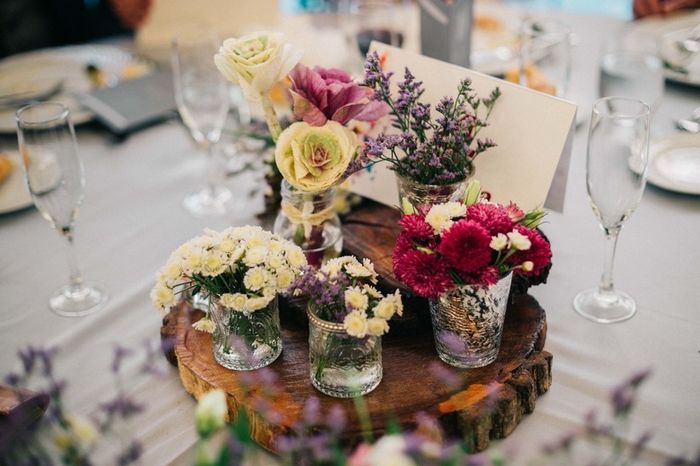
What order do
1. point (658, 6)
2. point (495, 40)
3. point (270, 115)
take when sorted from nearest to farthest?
point (270, 115), point (495, 40), point (658, 6)

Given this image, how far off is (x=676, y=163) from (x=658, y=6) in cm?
79

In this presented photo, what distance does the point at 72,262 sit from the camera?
1.31 m

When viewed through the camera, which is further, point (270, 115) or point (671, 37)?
point (671, 37)

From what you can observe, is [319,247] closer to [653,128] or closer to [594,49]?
[653,128]

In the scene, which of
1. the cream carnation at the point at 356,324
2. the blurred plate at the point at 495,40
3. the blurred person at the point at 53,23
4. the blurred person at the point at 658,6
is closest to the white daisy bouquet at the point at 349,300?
the cream carnation at the point at 356,324

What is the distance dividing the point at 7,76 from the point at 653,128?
5.17ft

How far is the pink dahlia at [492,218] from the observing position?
3.12ft

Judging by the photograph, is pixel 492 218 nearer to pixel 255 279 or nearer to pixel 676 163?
pixel 255 279

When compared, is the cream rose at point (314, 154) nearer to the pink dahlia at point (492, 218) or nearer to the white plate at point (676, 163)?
the pink dahlia at point (492, 218)

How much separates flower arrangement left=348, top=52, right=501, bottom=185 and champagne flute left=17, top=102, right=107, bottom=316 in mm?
483

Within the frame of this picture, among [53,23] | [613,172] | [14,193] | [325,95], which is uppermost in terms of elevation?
[325,95]

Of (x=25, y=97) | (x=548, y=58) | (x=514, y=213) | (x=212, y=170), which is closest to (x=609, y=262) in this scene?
(x=514, y=213)

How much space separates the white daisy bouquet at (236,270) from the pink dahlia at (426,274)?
14cm

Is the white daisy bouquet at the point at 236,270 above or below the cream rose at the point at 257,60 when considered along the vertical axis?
below
